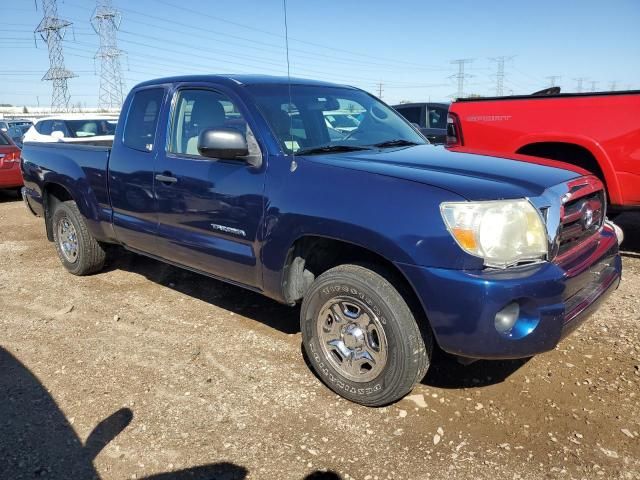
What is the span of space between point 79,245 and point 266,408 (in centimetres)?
307

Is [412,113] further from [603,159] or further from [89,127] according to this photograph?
[89,127]

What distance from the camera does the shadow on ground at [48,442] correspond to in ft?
8.21

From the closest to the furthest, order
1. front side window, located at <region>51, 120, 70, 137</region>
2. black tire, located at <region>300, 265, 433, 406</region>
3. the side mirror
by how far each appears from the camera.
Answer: black tire, located at <region>300, 265, 433, 406</region> < the side mirror < front side window, located at <region>51, 120, 70, 137</region>

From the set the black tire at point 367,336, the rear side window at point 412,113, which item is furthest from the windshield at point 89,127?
the black tire at point 367,336

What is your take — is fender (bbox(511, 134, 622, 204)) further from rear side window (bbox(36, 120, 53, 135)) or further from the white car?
rear side window (bbox(36, 120, 53, 135))

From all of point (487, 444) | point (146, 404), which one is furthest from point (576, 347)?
point (146, 404)

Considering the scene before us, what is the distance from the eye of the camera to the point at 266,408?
9.90 ft

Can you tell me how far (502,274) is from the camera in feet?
8.03

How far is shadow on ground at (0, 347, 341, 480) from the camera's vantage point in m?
2.50

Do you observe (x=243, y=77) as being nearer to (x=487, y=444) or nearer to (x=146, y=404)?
(x=146, y=404)

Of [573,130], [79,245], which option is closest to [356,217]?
[573,130]

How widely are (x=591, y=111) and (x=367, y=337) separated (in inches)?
139

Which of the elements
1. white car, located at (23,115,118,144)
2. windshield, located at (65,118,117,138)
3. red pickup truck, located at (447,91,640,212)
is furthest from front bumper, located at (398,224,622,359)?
windshield, located at (65,118,117,138)

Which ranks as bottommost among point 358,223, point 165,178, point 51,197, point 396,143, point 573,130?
point 51,197
